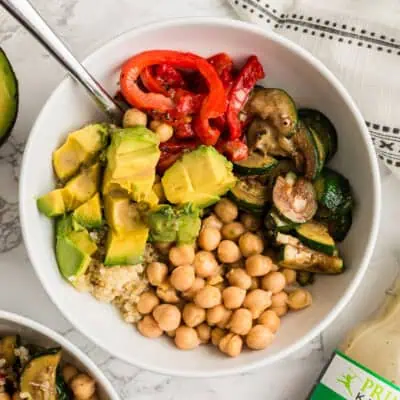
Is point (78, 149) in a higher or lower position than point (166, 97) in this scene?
lower

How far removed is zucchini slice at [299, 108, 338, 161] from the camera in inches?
68.0

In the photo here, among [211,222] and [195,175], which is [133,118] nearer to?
[195,175]

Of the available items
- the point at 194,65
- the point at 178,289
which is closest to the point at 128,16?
the point at 194,65

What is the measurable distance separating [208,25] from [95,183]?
0.37m

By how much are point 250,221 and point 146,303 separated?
0.27 meters

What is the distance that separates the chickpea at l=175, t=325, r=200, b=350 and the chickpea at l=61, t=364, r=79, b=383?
0.21 metres

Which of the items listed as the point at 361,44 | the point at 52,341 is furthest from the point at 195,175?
the point at 361,44

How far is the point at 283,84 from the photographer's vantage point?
1747mm

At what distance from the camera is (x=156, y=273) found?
1689 millimetres

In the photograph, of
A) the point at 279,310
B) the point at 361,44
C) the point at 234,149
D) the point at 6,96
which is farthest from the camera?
the point at 361,44

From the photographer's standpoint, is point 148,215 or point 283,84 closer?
point 148,215

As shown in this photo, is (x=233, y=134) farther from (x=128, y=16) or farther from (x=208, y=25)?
(x=128, y=16)

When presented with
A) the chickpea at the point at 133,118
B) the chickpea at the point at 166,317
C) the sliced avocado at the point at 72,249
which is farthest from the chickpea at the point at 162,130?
the chickpea at the point at 166,317

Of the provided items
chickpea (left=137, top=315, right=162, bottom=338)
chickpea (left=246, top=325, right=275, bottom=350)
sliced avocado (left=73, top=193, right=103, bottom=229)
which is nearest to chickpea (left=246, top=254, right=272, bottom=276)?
chickpea (left=246, top=325, right=275, bottom=350)
